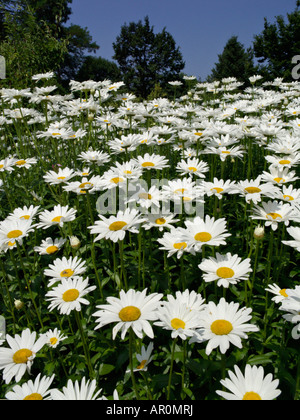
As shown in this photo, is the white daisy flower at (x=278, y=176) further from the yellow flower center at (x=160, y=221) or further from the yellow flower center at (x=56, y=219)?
the yellow flower center at (x=56, y=219)

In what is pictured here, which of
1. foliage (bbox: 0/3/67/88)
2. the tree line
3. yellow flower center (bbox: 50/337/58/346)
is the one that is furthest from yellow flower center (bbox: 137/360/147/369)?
the tree line

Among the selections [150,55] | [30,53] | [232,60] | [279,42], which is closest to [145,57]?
[150,55]

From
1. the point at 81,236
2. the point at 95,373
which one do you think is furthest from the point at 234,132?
the point at 95,373

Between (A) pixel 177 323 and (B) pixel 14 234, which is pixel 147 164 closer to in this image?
(B) pixel 14 234

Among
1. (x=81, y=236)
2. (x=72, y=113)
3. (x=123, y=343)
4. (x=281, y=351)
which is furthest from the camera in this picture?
(x=72, y=113)

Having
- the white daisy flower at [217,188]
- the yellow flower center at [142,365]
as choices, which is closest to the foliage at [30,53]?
the white daisy flower at [217,188]

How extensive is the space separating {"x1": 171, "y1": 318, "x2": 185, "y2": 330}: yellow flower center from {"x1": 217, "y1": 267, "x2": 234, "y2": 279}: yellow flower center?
17.2 inches

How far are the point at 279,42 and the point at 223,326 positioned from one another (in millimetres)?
30951

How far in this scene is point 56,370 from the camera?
2045mm

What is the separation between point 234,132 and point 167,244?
216 centimetres

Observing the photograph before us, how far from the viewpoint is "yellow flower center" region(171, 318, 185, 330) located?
144 centimetres
